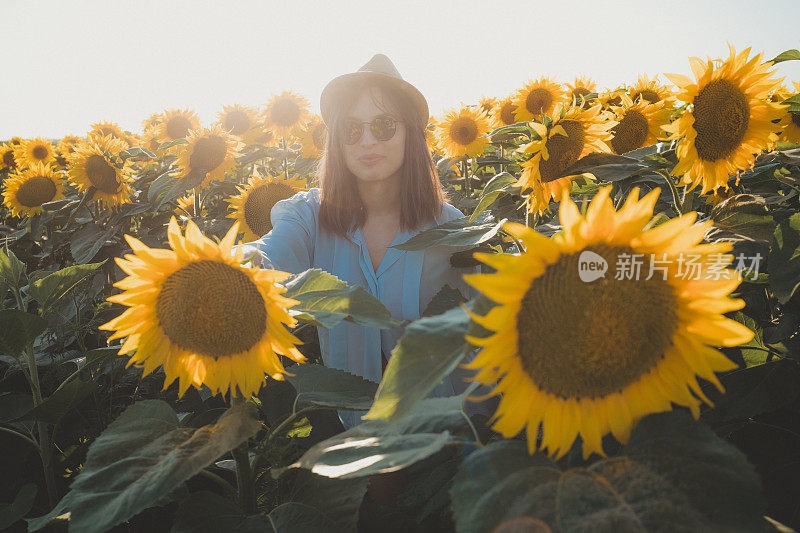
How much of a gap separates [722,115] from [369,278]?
1.68 metres

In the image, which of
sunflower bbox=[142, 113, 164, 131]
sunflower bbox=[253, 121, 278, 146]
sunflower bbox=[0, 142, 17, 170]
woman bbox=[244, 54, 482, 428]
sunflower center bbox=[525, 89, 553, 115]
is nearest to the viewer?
woman bbox=[244, 54, 482, 428]

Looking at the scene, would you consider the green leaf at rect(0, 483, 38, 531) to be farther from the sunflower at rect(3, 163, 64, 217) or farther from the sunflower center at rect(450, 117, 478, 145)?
the sunflower at rect(3, 163, 64, 217)

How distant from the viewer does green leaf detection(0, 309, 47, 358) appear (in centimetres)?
145

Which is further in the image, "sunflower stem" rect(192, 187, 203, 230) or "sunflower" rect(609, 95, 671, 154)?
"sunflower stem" rect(192, 187, 203, 230)

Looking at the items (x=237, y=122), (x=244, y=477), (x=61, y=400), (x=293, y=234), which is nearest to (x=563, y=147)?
(x=244, y=477)

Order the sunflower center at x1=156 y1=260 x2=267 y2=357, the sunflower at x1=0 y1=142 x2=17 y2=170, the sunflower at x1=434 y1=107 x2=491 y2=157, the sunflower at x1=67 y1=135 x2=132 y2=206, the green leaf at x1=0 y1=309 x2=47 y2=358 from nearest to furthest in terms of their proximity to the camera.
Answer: the sunflower center at x1=156 y1=260 x2=267 y2=357 → the green leaf at x1=0 y1=309 x2=47 y2=358 → the sunflower at x1=67 y1=135 x2=132 y2=206 → the sunflower at x1=434 y1=107 x2=491 y2=157 → the sunflower at x1=0 y1=142 x2=17 y2=170

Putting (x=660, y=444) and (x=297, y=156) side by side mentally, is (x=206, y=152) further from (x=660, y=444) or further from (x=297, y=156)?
(x=660, y=444)

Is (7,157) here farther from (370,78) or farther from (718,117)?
(718,117)

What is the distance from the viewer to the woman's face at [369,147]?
2.77m

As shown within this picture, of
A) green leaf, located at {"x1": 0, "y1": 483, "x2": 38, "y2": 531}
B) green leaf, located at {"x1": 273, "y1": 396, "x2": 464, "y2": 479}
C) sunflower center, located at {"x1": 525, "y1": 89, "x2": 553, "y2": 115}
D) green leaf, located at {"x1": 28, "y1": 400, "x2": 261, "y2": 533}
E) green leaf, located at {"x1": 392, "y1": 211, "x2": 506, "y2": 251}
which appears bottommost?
green leaf, located at {"x1": 0, "y1": 483, "x2": 38, "y2": 531}

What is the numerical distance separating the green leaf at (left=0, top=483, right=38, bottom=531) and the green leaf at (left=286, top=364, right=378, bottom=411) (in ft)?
3.27

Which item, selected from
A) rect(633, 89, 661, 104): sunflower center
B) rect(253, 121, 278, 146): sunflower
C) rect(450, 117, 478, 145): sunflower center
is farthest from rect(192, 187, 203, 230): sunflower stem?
rect(633, 89, 661, 104): sunflower center

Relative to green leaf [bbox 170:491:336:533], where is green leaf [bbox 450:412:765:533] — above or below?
above

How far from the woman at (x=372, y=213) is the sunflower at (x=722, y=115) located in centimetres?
114
